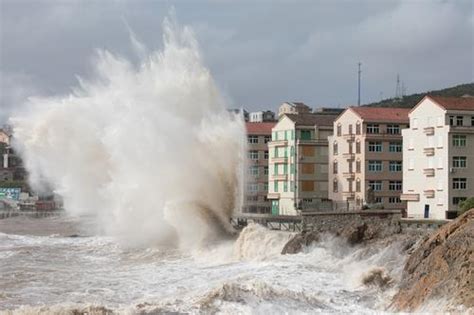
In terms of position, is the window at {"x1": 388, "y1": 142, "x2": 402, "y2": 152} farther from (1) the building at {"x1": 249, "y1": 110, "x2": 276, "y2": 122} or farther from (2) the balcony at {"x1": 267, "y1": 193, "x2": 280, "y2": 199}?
(1) the building at {"x1": 249, "y1": 110, "x2": 276, "y2": 122}

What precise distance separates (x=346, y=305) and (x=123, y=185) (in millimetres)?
30399

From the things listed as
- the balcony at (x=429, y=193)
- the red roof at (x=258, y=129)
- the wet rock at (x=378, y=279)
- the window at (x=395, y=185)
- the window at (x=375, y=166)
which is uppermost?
the red roof at (x=258, y=129)

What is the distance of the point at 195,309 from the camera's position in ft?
75.0

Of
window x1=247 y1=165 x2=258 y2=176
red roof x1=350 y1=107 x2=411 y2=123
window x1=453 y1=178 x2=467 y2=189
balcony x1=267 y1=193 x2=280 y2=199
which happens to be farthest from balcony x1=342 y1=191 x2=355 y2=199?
window x1=247 y1=165 x2=258 y2=176

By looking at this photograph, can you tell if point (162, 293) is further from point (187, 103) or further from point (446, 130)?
point (446, 130)

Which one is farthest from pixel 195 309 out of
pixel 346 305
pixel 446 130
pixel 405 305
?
pixel 446 130

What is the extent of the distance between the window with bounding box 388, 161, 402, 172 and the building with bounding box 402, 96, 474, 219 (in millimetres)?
8169

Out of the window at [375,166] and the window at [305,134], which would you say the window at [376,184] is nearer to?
the window at [375,166]

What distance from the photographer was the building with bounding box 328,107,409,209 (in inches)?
2643

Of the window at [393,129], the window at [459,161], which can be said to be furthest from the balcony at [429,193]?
the window at [393,129]

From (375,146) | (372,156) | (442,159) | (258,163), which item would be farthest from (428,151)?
(258,163)

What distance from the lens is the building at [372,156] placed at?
220 ft

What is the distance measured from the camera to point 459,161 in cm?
5634

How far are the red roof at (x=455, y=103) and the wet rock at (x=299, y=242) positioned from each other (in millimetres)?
22940
